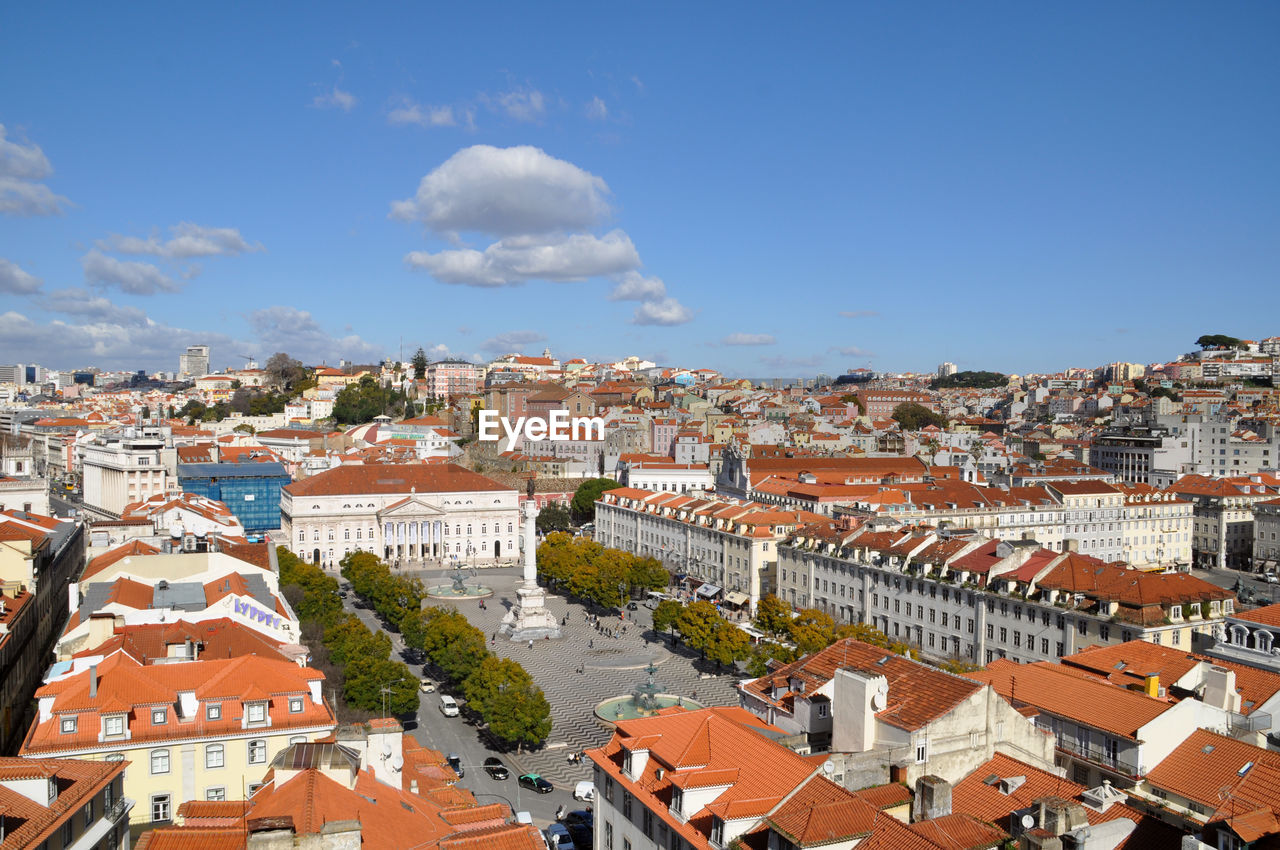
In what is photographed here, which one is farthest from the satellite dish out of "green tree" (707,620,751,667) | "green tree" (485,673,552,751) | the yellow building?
"green tree" (707,620,751,667)

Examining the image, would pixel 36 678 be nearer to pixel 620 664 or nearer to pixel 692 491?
pixel 620 664

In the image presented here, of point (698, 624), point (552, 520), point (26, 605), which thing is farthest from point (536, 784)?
point (552, 520)

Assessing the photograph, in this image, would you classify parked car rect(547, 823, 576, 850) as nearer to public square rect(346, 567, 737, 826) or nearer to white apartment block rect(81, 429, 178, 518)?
public square rect(346, 567, 737, 826)

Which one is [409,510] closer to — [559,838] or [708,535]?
[708,535]

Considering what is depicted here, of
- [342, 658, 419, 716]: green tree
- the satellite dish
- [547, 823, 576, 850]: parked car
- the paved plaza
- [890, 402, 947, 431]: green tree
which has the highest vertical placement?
[890, 402, 947, 431]: green tree

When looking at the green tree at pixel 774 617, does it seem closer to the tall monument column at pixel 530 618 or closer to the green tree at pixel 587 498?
the tall monument column at pixel 530 618

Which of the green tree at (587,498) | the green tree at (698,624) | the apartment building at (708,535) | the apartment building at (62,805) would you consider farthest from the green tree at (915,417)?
the apartment building at (62,805)
